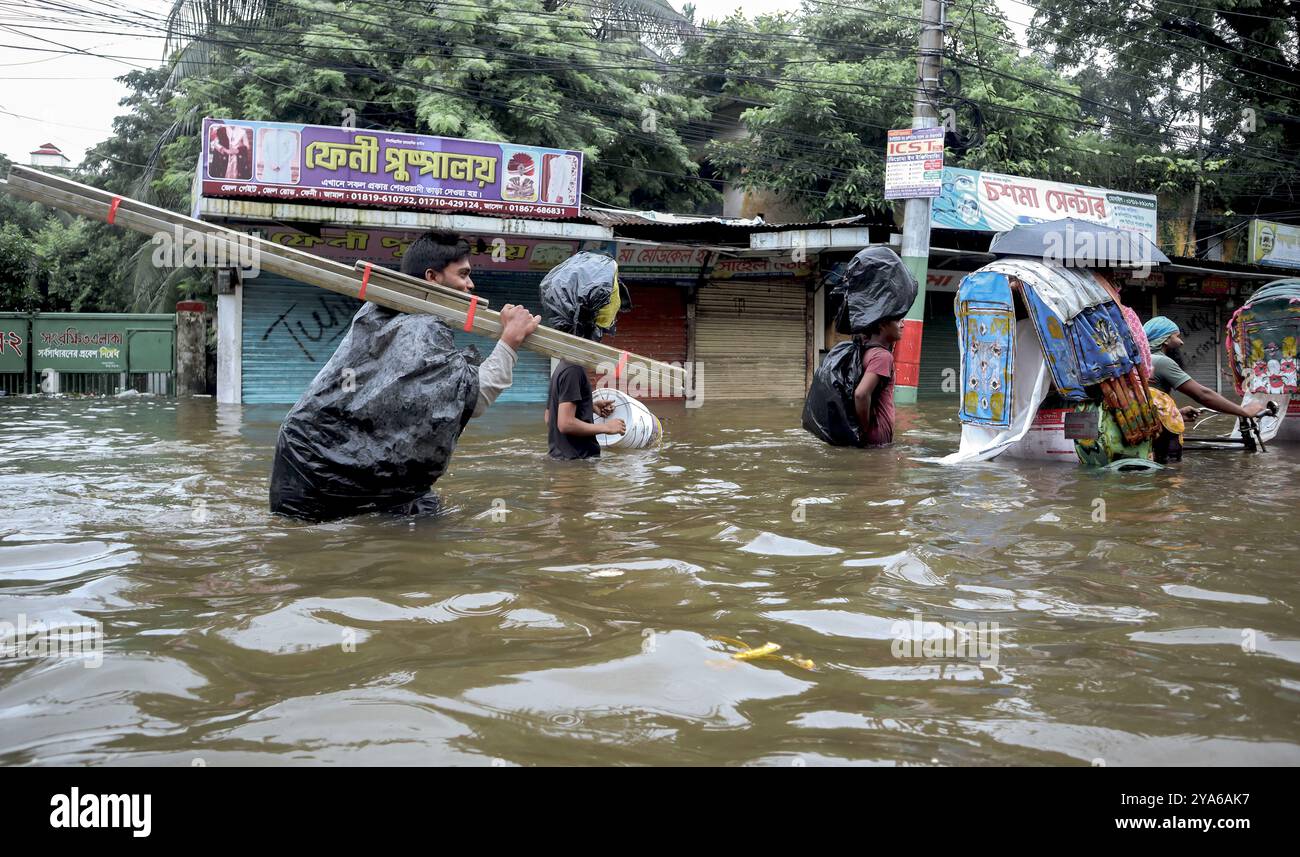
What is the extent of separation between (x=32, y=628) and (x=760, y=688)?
7.04 ft

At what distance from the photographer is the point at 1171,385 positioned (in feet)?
24.9

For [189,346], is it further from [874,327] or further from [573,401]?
[874,327]

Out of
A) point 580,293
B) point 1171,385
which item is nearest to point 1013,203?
point 1171,385

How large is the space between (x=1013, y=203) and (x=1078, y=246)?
12.6 meters

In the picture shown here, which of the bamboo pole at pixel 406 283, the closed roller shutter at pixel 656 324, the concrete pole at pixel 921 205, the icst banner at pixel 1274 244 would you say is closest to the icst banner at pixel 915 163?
the concrete pole at pixel 921 205

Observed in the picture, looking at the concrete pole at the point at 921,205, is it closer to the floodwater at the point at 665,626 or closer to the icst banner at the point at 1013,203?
the icst banner at the point at 1013,203

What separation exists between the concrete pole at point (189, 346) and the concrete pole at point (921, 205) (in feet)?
40.1

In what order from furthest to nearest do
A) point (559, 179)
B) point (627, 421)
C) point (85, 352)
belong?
point (85, 352), point (559, 179), point (627, 421)

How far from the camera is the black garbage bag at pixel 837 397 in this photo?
23.3 ft

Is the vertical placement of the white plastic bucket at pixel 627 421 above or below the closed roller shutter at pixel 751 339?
below

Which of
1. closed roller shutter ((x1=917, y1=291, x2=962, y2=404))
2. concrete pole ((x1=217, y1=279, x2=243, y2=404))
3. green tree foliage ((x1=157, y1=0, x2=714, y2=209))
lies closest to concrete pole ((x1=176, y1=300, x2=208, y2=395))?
concrete pole ((x1=217, y1=279, x2=243, y2=404))

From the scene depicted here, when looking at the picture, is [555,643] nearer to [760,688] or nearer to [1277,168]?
[760,688]
